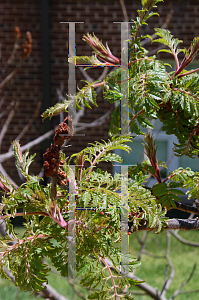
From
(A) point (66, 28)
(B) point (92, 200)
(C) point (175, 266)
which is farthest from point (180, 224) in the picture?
(A) point (66, 28)

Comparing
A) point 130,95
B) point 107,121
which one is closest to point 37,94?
point 107,121

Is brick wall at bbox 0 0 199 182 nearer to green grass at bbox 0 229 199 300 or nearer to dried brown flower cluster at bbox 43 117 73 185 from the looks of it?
green grass at bbox 0 229 199 300

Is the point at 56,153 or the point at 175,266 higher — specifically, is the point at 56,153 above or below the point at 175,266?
A: above

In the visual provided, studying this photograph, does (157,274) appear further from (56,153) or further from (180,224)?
(56,153)

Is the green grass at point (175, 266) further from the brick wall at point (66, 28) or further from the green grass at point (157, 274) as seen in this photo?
the brick wall at point (66, 28)

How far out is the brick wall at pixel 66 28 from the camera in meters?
3.06

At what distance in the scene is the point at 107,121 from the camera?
3.06 m

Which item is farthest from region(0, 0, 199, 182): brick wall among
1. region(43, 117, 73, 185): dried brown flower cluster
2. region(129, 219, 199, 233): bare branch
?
region(43, 117, 73, 185): dried brown flower cluster

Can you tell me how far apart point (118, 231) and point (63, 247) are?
106mm

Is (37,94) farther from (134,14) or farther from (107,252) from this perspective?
(107,252)

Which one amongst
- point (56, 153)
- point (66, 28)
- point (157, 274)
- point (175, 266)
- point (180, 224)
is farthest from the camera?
point (66, 28)

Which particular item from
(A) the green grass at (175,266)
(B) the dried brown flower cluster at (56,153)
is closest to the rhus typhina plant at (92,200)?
(B) the dried brown flower cluster at (56,153)

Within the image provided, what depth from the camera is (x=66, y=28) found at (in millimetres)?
3127

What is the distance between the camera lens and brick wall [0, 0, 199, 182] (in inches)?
120
